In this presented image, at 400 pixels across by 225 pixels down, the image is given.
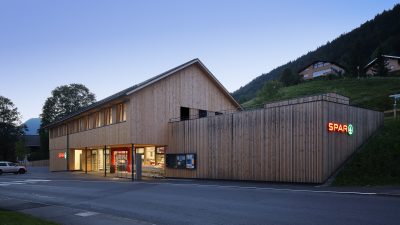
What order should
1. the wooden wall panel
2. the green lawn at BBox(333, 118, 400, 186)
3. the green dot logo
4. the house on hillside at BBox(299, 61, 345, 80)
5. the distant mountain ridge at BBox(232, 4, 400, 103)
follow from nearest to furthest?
the green lawn at BBox(333, 118, 400, 186)
the green dot logo
the wooden wall panel
the house on hillside at BBox(299, 61, 345, 80)
the distant mountain ridge at BBox(232, 4, 400, 103)

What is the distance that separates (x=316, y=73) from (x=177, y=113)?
274 feet

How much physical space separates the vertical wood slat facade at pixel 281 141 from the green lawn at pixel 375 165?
0.71 metres

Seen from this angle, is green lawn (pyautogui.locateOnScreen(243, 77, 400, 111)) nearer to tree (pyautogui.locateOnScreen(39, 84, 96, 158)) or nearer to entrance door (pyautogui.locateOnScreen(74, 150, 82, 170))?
entrance door (pyautogui.locateOnScreen(74, 150, 82, 170))

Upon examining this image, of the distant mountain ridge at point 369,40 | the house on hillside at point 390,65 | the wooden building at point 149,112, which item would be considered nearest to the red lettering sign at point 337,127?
the wooden building at point 149,112

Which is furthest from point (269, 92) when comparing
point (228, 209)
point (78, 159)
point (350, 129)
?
point (228, 209)

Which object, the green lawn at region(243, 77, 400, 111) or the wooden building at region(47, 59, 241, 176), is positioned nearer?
the wooden building at region(47, 59, 241, 176)

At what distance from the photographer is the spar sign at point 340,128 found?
19.5 metres

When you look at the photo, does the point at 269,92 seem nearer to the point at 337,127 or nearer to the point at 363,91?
the point at 363,91

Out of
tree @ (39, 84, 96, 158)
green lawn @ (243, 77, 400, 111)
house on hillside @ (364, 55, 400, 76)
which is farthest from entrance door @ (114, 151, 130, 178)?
house on hillside @ (364, 55, 400, 76)

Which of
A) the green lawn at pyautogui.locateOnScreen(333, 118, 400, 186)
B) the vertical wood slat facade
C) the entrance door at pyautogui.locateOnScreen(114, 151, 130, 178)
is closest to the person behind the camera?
the green lawn at pyautogui.locateOnScreen(333, 118, 400, 186)

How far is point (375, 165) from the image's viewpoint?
61.4 feet

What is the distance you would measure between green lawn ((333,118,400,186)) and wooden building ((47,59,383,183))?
0.73 meters

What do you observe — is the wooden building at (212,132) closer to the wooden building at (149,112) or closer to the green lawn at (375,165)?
the wooden building at (149,112)

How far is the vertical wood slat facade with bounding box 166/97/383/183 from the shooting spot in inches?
760
